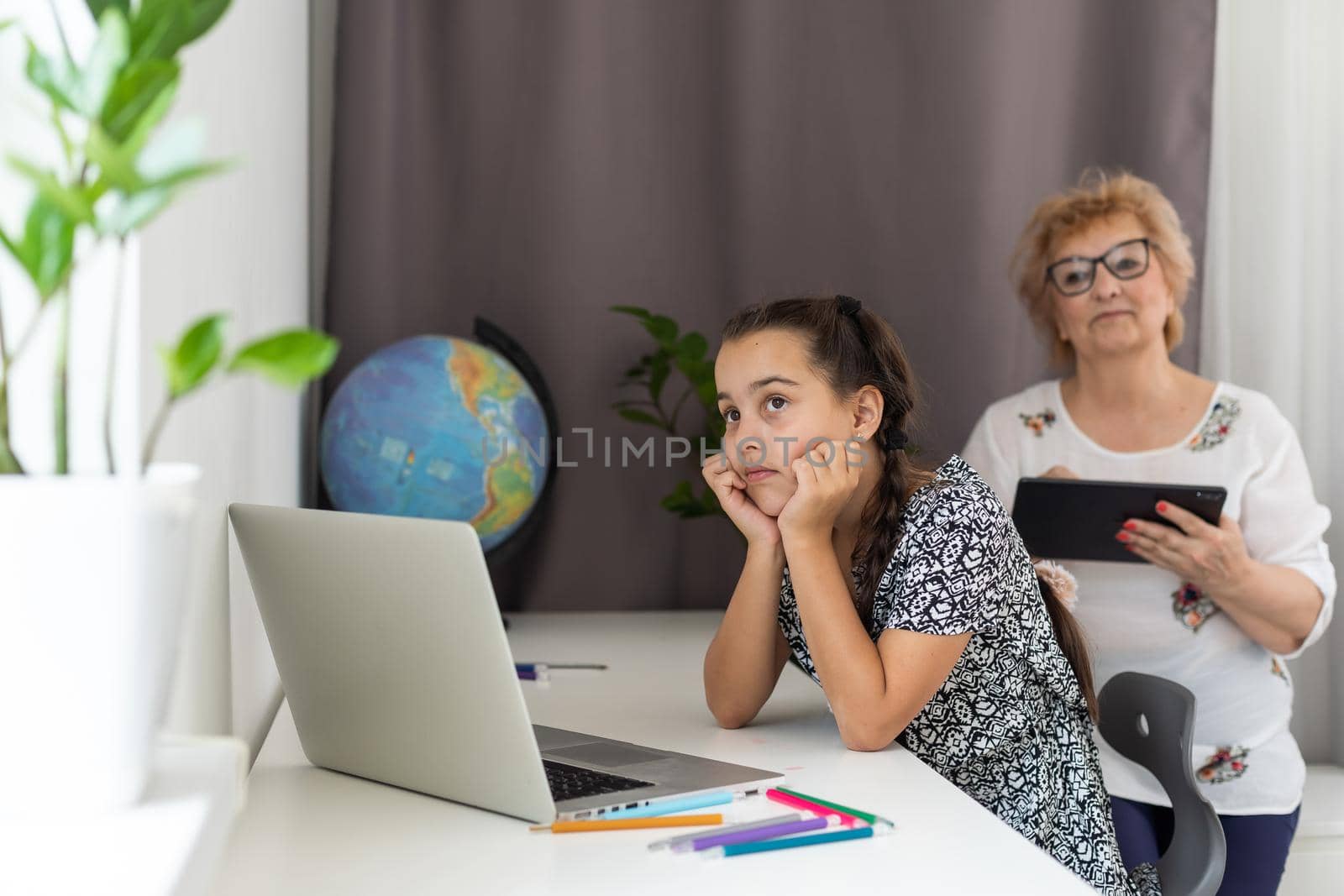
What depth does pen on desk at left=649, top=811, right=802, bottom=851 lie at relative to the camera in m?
0.78

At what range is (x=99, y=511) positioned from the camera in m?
0.42

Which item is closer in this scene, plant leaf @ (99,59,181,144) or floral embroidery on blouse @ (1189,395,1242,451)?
plant leaf @ (99,59,181,144)

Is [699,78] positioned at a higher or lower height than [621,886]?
higher

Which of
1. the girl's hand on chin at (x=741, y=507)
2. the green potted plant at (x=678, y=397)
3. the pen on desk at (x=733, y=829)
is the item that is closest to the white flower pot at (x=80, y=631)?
the pen on desk at (x=733, y=829)

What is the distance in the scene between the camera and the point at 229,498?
1.00 meters

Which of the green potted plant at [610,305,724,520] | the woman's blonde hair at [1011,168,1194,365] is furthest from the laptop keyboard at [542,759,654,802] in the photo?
the woman's blonde hair at [1011,168,1194,365]

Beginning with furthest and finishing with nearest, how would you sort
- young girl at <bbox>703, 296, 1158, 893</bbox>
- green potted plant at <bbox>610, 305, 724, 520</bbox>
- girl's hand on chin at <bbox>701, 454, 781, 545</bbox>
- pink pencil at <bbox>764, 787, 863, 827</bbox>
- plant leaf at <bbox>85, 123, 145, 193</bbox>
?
green potted plant at <bbox>610, 305, 724, 520</bbox> < girl's hand on chin at <bbox>701, 454, 781, 545</bbox> < young girl at <bbox>703, 296, 1158, 893</bbox> < pink pencil at <bbox>764, 787, 863, 827</bbox> < plant leaf at <bbox>85, 123, 145, 193</bbox>

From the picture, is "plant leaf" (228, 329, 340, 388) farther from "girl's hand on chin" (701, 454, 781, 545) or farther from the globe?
the globe

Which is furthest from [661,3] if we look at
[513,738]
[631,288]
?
[513,738]

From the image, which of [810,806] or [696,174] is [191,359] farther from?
[696,174]

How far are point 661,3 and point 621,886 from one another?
1.67 m

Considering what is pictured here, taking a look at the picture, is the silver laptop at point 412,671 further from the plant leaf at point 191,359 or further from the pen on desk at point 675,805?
the plant leaf at point 191,359

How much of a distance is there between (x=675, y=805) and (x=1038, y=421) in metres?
1.20

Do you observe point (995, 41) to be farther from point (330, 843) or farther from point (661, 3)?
point (330, 843)
